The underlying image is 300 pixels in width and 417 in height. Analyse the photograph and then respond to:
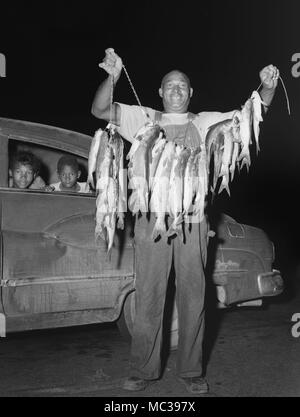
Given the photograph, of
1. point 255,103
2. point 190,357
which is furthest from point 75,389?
point 255,103

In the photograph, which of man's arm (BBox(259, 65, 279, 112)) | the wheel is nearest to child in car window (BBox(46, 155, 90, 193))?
the wheel

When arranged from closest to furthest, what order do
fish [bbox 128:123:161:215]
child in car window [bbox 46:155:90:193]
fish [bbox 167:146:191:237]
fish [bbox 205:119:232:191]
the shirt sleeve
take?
fish [bbox 128:123:161:215], fish [bbox 167:146:191:237], fish [bbox 205:119:232:191], the shirt sleeve, child in car window [bbox 46:155:90:193]

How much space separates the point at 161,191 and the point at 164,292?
2.62 ft

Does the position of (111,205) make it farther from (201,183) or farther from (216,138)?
(216,138)

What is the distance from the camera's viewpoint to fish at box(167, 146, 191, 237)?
11.7 ft

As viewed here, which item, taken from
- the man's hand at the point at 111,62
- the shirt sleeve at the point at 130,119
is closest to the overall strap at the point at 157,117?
the shirt sleeve at the point at 130,119

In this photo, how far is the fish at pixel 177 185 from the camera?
3572mm

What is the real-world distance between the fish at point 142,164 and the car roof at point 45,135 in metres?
1.41

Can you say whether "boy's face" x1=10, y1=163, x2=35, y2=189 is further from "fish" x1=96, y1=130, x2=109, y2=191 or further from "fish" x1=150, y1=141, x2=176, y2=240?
"fish" x1=150, y1=141, x2=176, y2=240

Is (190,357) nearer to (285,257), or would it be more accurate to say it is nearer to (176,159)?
(176,159)

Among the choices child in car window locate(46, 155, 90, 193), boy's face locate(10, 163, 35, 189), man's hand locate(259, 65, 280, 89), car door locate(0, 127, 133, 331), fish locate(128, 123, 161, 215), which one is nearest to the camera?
fish locate(128, 123, 161, 215)

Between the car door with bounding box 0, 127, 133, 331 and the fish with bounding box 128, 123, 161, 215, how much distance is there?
1.03 m

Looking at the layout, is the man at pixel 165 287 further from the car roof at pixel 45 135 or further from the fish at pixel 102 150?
the car roof at pixel 45 135

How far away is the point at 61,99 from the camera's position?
16.5 m
